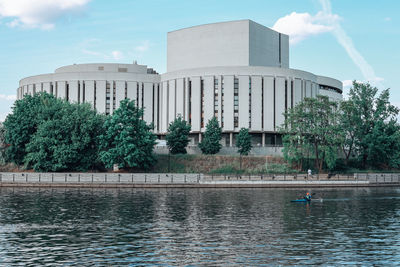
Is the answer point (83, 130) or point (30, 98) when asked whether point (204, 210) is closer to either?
point (83, 130)

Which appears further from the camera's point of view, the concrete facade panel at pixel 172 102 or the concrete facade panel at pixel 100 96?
the concrete facade panel at pixel 100 96

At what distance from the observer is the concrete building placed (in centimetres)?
11719

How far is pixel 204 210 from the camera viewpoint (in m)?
43.5

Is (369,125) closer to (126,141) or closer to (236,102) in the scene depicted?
(236,102)

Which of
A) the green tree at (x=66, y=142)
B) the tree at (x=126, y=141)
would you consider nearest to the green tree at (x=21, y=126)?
the green tree at (x=66, y=142)

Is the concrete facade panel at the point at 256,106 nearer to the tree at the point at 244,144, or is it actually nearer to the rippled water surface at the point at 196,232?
the tree at the point at 244,144

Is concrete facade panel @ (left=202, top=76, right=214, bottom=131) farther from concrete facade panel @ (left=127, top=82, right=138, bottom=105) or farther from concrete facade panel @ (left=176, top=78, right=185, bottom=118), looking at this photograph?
concrete facade panel @ (left=127, top=82, right=138, bottom=105)

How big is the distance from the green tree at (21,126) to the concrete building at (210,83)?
35840 mm

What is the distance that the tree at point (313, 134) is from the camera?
83250mm

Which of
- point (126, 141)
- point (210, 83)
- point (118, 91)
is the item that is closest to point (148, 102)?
point (118, 91)

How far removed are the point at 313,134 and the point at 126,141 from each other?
33.9 metres

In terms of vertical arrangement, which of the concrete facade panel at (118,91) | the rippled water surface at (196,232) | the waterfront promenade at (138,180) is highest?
the concrete facade panel at (118,91)

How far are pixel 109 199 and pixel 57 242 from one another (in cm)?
2449

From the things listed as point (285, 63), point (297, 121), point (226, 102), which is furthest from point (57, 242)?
point (285, 63)
